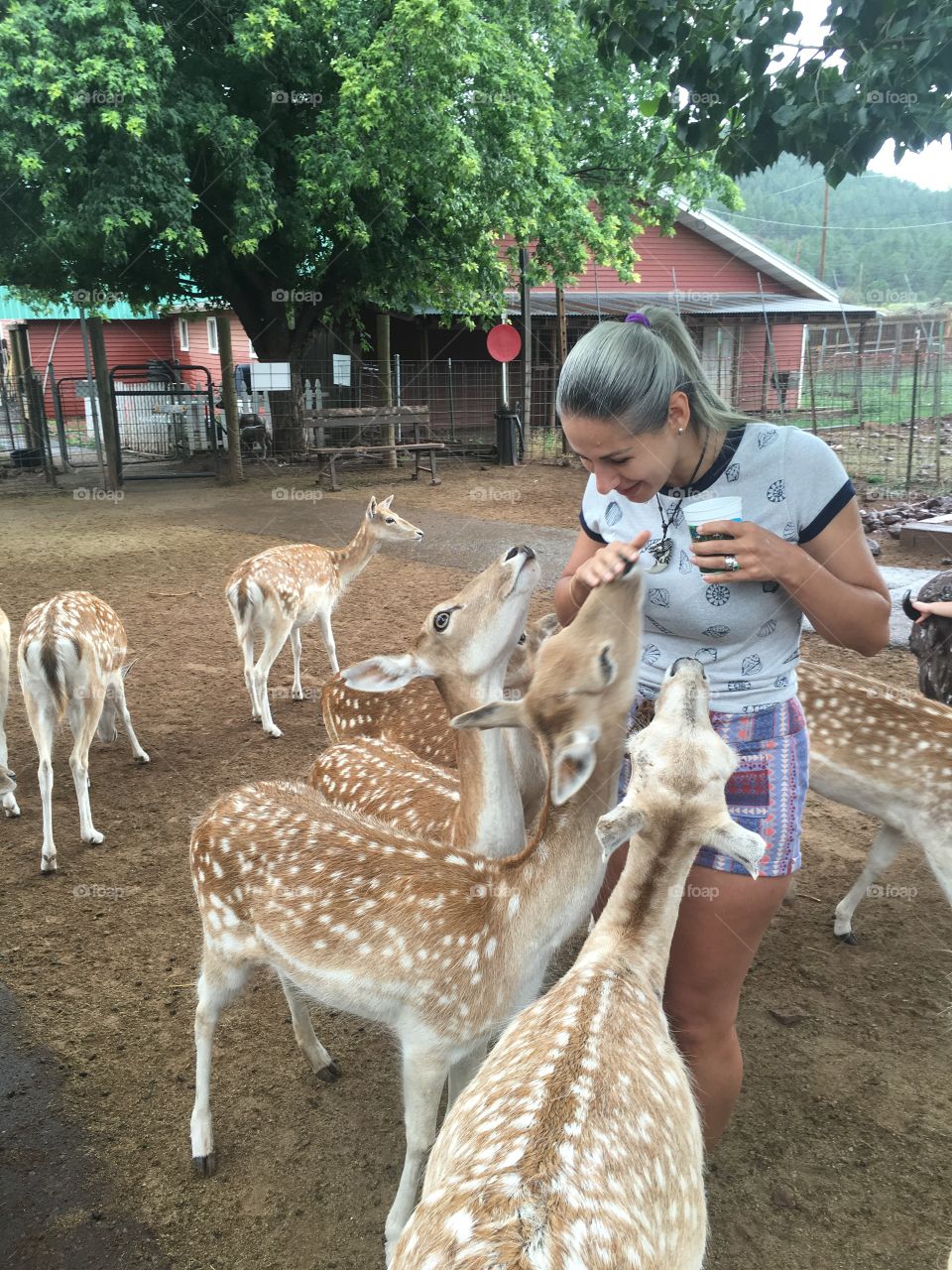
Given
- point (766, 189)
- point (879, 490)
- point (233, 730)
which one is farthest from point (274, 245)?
point (766, 189)

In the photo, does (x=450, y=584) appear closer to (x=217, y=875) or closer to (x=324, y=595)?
(x=324, y=595)

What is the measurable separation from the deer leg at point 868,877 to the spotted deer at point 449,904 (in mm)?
1718

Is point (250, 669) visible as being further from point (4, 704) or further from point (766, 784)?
point (766, 784)

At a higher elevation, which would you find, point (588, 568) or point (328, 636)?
point (588, 568)

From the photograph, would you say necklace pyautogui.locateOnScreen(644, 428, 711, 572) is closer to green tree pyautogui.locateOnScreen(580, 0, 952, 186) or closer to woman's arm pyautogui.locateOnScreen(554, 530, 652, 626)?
woman's arm pyautogui.locateOnScreen(554, 530, 652, 626)

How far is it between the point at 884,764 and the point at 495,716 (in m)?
1.73

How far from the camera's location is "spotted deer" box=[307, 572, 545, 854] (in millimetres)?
2633

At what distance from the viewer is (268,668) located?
220 inches

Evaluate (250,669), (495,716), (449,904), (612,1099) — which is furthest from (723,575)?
(250,669)

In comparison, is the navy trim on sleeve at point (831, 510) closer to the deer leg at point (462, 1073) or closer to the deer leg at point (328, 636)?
the deer leg at point (462, 1073)

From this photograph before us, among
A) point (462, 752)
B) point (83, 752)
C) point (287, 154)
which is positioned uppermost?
point (287, 154)

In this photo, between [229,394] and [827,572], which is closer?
[827,572]

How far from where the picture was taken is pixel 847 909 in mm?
3473

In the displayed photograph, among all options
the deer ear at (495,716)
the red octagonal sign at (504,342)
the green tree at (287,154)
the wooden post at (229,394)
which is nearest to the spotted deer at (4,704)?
the deer ear at (495,716)
